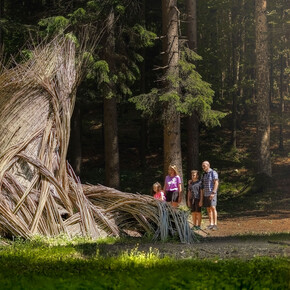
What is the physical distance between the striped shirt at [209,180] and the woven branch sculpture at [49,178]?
6.55ft

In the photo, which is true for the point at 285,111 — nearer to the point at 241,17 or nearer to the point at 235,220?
the point at 241,17

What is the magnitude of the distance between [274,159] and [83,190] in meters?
19.0

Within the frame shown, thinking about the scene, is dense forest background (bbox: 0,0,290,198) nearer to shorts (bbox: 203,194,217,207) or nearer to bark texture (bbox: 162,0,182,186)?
bark texture (bbox: 162,0,182,186)


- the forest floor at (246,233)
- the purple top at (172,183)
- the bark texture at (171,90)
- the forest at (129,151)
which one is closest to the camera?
the forest at (129,151)

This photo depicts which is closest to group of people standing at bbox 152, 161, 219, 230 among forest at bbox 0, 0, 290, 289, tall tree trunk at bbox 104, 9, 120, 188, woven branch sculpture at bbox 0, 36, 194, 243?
forest at bbox 0, 0, 290, 289

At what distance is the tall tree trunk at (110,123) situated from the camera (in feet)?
64.7

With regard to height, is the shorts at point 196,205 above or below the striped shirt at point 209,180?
below

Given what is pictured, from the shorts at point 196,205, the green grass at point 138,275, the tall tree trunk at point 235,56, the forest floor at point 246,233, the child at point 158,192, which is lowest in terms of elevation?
the forest floor at point 246,233

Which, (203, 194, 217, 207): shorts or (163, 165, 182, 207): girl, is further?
(163, 165, 182, 207): girl

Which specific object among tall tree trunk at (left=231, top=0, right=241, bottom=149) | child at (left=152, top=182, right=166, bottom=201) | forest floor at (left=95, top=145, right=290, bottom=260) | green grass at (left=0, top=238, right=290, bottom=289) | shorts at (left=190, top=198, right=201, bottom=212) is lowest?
forest floor at (left=95, top=145, right=290, bottom=260)

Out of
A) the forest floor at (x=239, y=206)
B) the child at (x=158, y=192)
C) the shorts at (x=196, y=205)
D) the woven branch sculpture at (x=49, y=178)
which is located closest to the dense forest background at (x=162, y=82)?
the forest floor at (x=239, y=206)

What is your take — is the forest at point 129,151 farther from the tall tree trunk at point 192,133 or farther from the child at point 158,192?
the child at point 158,192

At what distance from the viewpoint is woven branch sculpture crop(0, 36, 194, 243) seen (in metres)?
11.2

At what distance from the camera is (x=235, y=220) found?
19031mm
